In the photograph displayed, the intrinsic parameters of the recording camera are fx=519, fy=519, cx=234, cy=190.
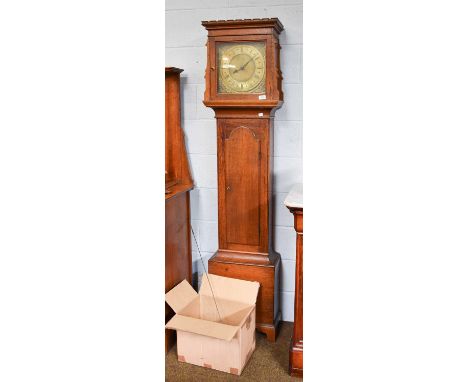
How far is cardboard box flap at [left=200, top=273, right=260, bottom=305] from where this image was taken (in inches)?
93.8

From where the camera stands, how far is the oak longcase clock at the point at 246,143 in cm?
232

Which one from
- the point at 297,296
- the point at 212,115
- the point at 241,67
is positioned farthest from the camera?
the point at 212,115

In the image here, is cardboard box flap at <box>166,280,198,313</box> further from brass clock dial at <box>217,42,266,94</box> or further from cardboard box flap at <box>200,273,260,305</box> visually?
brass clock dial at <box>217,42,266,94</box>

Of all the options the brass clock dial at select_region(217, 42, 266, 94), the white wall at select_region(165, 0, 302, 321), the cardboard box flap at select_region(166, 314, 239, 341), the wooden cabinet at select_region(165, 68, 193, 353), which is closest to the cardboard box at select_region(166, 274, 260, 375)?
the cardboard box flap at select_region(166, 314, 239, 341)

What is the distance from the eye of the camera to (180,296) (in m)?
2.41

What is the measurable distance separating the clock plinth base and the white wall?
0.69ft

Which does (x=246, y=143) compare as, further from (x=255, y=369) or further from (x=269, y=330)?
(x=255, y=369)

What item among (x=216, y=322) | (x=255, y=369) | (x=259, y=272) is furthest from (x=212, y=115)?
(x=255, y=369)

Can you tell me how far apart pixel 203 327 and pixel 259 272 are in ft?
1.38

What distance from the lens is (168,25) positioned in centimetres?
264
